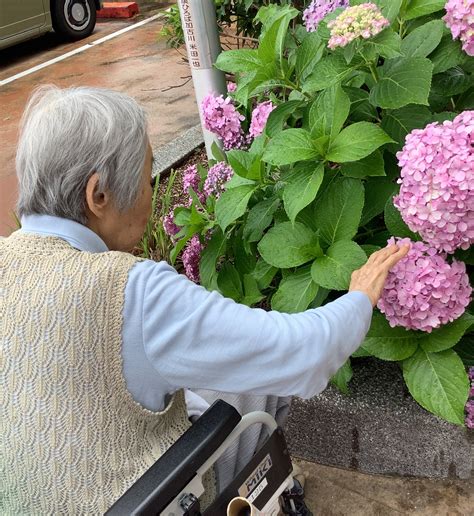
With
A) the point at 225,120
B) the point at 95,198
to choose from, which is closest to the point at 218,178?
the point at 225,120

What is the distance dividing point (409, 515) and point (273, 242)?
95 centimetres

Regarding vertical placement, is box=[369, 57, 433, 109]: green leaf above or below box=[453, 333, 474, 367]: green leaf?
above

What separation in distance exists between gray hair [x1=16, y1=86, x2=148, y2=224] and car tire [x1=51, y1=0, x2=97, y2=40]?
8.24 m

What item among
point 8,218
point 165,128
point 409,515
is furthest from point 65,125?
point 165,128

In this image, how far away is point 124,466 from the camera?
1466 mm

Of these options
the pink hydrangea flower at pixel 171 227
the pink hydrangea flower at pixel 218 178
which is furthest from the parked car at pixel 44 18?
the pink hydrangea flower at pixel 218 178

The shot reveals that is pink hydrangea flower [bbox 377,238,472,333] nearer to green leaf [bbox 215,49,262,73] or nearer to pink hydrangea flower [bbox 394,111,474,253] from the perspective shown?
pink hydrangea flower [bbox 394,111,474,253]

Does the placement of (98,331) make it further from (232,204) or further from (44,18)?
(44,18)

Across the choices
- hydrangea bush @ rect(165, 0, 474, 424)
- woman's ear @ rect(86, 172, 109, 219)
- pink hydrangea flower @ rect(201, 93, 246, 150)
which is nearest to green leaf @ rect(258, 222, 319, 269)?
hydrangea bush @ rect(165, 0, 474, 424)

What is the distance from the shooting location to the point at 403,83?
73.4 inches

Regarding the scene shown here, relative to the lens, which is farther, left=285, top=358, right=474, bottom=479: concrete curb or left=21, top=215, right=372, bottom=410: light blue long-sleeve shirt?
left=285, top=358, right=474, bottom=479: concrete curb

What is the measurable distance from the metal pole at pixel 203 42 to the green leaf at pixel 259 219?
0.84 metres

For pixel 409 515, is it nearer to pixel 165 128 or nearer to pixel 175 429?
pixel 175 429

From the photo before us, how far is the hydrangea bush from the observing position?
5.49 ft
